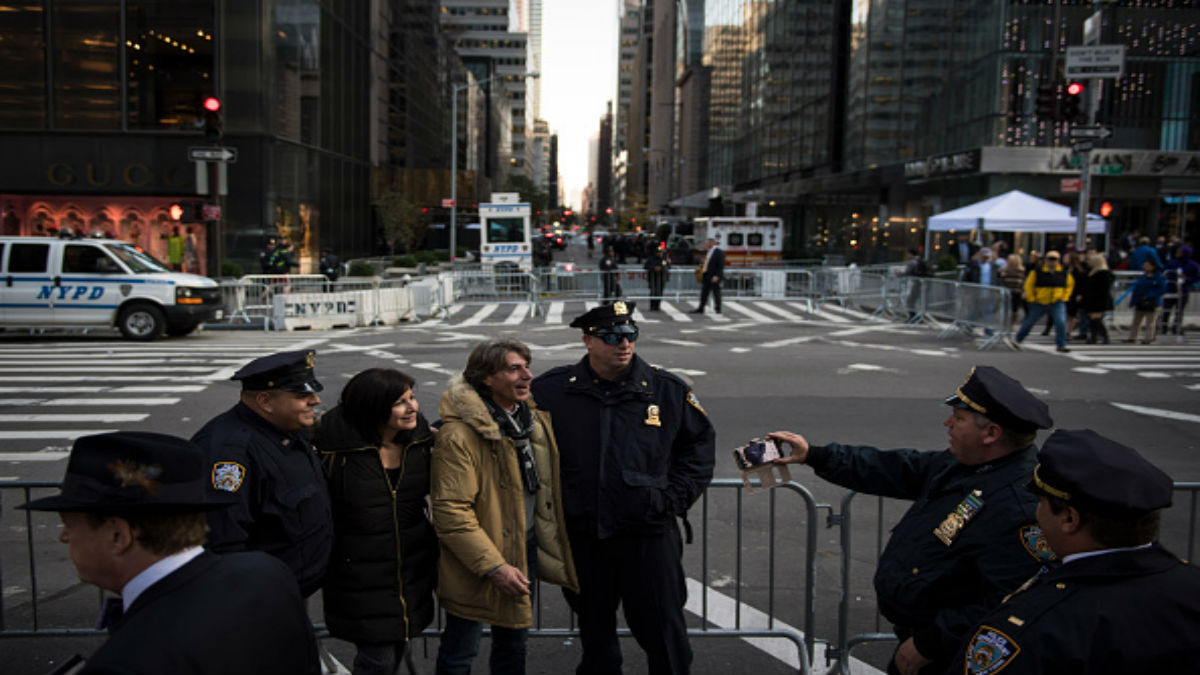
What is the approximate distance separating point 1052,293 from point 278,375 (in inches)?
648

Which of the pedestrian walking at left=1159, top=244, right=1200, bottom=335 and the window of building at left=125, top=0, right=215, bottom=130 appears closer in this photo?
the pedestrian walking at left=1159, top=244, right=1200, bottom=335

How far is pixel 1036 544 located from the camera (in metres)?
2.92

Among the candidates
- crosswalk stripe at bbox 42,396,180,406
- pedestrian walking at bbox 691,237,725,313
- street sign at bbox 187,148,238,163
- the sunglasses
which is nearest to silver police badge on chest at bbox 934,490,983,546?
the sunglasses

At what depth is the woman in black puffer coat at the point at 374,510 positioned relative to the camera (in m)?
3.82

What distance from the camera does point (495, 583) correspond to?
12.6 ft

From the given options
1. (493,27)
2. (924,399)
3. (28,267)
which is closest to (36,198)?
(28,267)

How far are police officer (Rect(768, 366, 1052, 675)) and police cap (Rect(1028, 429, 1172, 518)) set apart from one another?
0.51 metres

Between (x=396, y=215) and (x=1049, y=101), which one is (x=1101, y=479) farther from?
(x=396, y=215)

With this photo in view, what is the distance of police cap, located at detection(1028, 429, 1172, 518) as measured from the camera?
92.7 inches

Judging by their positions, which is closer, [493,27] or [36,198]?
[36,198]

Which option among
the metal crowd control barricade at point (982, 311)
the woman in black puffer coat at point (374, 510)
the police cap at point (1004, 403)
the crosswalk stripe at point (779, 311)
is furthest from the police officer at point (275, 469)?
the crosswalk stripe at point (779, 311)

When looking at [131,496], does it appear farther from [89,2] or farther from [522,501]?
[89,2]

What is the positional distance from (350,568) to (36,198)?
32435 millimetres

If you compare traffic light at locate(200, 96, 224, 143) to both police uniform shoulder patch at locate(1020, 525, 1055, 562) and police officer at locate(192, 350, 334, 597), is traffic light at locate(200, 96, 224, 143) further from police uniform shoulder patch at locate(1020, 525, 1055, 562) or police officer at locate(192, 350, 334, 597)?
police uniform shoulder patch at locate(1020, 525, 1055, 562)
